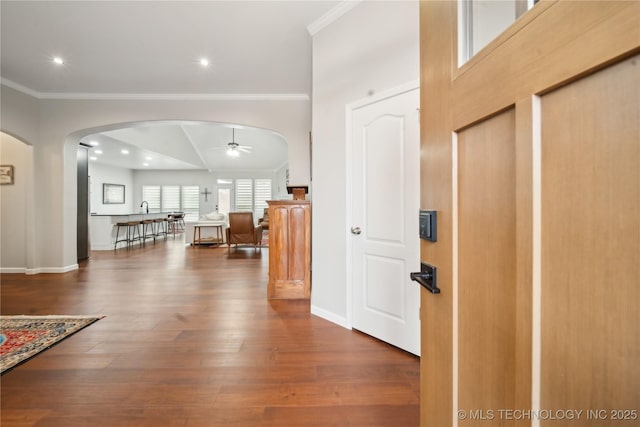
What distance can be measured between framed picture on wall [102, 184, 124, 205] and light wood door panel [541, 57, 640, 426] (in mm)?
14027

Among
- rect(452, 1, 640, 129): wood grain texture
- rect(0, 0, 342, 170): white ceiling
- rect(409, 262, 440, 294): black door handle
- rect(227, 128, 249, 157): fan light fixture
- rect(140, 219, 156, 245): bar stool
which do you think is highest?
rect(227, 128, 249, 157): fan light fixture

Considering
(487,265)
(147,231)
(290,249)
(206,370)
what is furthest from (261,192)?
(487,265)

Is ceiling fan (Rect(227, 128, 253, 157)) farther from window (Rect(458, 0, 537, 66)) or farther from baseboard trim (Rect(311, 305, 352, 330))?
window (Rect(458, 0, 537, 66))

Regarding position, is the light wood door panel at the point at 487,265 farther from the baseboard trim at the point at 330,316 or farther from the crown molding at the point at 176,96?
the crown molding at the point at 176,96

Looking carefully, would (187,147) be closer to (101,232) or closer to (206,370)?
(101,232)

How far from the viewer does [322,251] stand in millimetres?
2730

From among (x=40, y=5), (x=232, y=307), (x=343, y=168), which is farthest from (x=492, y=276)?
(x=40, y=5)

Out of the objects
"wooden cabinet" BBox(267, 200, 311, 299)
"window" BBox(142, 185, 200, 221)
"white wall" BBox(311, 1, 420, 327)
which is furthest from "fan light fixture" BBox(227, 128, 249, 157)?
"white wall" BBox(311, 1, 420, 327)

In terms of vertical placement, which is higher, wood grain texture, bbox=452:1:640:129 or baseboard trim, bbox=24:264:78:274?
wood grain texture, bbox=452:1:640:129

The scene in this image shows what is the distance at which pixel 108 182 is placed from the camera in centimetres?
1130

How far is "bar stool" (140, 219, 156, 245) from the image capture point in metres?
8.15

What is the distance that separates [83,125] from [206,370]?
4848 mm

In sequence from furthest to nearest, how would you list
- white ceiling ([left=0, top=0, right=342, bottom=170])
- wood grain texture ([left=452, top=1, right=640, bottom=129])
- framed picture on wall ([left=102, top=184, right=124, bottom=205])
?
framed picture on wall ([left=102, top=184, right=124, bottom=205]) → white ceiling ([left=0, top=0, right=342, bottom=170]) → wood grain texture ([left=452, top=1, right=640, bottom=129])

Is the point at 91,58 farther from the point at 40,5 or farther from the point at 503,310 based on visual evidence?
the point at 503,310
